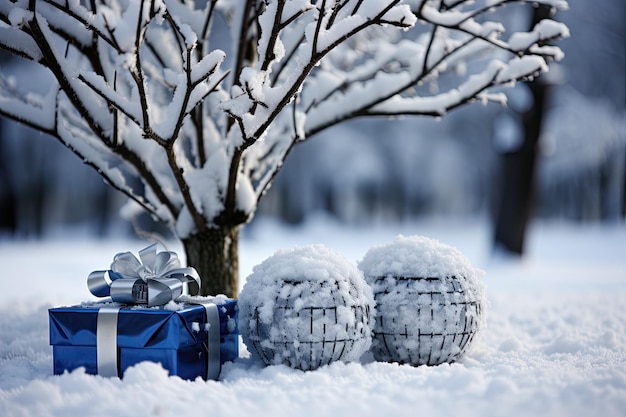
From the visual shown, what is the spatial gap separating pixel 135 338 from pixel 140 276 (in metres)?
0.42

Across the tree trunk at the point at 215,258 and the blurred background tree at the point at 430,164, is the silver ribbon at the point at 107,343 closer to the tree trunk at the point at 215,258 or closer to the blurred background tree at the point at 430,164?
the tree trunk at the point at 215,258

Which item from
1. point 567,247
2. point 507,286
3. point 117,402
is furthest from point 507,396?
point 567,247

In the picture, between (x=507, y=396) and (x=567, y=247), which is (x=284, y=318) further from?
(x=567, y=247)

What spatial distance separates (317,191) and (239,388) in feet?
66.4

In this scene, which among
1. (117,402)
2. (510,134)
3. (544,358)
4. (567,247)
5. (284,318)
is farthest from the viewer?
(567,247)

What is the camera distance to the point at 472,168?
2114 centimetres

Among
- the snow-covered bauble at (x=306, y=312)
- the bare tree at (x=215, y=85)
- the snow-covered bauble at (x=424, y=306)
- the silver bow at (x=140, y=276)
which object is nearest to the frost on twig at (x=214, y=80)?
the bare tree at (x=215, y=85)

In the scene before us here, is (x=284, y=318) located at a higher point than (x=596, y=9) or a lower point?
lower

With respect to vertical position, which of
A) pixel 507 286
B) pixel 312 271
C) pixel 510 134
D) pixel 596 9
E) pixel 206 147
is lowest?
pixel 507 286

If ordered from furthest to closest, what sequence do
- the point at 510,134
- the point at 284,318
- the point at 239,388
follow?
the point at 510,134
the point at 284,318
the point at 239,388

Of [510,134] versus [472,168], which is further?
[472,168]

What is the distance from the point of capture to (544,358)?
10.5 ft

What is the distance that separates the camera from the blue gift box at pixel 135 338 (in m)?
2.57

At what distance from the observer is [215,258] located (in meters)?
3.89
